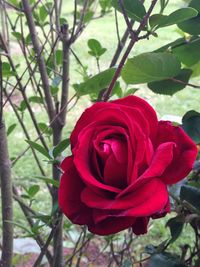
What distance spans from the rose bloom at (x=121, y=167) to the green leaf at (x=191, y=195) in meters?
0.20

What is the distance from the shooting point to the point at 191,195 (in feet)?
2.39

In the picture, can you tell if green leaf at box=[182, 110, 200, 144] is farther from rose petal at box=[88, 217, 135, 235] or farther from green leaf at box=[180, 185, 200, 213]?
rose petal at box=[88, 217, 135, 235]

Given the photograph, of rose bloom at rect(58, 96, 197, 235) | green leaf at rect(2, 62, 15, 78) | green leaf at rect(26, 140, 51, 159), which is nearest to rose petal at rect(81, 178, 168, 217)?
rose bloom at rect(58, 96, 197, 235)

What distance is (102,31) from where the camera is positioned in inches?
247

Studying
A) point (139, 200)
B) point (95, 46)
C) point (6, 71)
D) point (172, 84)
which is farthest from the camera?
point (95, 46)

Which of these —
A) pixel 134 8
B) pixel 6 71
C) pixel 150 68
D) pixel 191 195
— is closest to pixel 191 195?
pixel 191 195

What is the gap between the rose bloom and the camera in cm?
48

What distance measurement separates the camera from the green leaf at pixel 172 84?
2.52ft

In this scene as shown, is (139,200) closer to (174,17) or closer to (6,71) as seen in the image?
(174,17)

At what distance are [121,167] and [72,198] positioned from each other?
0.07m

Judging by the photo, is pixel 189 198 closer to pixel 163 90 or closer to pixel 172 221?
pixel 172 221

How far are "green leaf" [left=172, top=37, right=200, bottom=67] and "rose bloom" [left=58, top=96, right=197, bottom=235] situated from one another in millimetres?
260

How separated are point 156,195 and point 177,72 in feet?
1.06


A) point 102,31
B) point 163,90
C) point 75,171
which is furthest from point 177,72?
point 102,31
